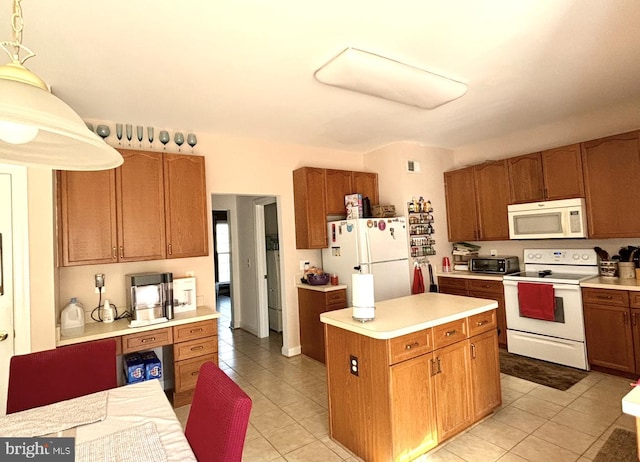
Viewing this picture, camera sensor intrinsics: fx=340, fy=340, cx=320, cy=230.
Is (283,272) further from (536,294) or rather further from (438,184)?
(536,294)

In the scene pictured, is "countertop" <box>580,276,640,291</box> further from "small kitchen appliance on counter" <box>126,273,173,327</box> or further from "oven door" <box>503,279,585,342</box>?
"small kitchen appliance on counter" <box>126,273,173,327</box>

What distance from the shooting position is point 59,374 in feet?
5.82

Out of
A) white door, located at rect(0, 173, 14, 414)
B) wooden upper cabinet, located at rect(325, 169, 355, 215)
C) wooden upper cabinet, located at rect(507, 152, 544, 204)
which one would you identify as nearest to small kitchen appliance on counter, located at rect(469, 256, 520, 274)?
wooden upper cabinet, located at rect(507, 152, 544, 204)

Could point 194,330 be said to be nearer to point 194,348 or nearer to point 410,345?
point 194,348

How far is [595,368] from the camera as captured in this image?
11.2 ft

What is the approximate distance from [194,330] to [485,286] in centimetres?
344

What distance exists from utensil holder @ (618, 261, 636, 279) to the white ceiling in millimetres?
1681

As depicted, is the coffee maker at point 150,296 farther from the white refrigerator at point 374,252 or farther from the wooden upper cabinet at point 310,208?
the white refrigerator at point 374,252

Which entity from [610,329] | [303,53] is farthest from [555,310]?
[303,53]

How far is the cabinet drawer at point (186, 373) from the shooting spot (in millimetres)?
3076

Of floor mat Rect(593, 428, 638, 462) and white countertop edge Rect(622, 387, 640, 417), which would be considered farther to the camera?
floor mat Rect(593, 428, 638, 462)

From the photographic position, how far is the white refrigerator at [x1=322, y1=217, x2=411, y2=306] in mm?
4004

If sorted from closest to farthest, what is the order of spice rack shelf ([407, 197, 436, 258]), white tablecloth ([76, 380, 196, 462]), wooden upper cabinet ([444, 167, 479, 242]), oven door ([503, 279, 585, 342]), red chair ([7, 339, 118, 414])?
white tablecloth ([76, 380, 196, 462]) < red chair ([7, 339, 118, 414]) < oven door ([503, 279, 585, 342]) < spice rack shelf ([407, 197, 436, 258]) < wooden upper cabinet ([444, 167, 479, 242])

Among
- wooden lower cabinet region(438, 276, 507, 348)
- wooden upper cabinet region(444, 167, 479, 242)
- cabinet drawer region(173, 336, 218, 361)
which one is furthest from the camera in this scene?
wooden upper cabinet region(444, 167, 479, 242)
